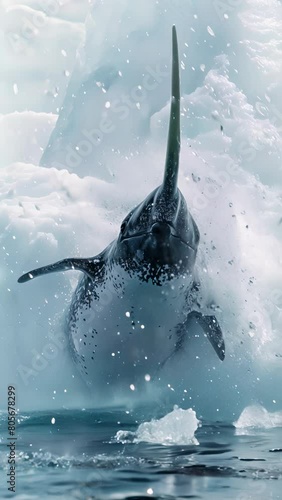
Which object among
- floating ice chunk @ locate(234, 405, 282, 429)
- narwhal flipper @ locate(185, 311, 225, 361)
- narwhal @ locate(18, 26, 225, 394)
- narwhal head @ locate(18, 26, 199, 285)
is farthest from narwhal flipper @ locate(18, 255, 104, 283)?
floating ice chunk @ locate(234, 405, 282, 429)

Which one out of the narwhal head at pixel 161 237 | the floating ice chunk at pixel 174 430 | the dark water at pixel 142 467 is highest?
the narwhal head at pixel 161 237

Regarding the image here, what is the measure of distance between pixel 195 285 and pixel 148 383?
386 centimetres

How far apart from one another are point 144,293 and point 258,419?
7.33 m

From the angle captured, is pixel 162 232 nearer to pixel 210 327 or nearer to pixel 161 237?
pixel 161 237

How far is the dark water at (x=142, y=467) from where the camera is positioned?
7238 millimetres

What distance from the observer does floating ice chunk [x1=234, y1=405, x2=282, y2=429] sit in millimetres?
16234

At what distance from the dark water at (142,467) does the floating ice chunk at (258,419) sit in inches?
90.7

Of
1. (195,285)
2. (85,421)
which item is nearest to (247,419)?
(85,421)

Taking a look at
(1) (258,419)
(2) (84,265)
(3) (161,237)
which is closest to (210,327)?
(2) (84,265)

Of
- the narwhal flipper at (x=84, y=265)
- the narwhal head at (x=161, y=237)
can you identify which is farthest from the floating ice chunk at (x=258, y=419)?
the narwhal head at (x=161, y=237)

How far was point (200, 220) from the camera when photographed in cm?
2212

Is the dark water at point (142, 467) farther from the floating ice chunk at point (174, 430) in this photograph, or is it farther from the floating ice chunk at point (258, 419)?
the floating ice chunk at point (258, 419)

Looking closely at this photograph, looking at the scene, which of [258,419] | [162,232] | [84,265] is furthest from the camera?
[258,419]

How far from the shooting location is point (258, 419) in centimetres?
1783
